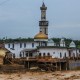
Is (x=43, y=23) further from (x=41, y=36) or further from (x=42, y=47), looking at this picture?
(x=42, y=47)

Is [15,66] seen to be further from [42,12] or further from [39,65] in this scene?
[42,12]

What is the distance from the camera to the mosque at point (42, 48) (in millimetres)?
102125

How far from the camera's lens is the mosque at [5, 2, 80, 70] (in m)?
102

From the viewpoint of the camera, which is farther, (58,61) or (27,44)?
(27,44)

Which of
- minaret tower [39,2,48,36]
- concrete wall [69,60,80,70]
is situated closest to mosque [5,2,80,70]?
minaret tower [39,2,48,36]

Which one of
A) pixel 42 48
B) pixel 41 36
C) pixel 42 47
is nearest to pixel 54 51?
pixel 42 48

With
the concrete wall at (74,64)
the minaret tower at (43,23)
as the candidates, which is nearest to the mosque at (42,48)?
the minaret tower at (43,23)

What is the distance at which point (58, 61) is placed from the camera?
83312 mm

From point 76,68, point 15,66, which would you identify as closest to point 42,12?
point 76,68

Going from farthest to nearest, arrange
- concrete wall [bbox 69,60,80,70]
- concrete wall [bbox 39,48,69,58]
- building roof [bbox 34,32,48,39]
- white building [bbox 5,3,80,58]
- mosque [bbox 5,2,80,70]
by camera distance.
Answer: building roof [bbox 34,32,48,39], white building [bbox 5,3,80,58], mosque [bbox 5,2,80,70], concrete wall [bbox 39,48,69,58], concrete wall [bbox 69,60,80,70]

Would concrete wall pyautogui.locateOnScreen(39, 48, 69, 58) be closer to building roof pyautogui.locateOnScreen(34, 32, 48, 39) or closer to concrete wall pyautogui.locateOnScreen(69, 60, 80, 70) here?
building roof pyautogui.locateOnScreen(34, 32, 48, 39)

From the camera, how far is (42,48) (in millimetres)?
101750

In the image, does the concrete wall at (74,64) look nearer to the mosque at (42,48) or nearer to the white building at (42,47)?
the mosque at (42,48)

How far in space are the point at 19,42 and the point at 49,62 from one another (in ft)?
90.1
